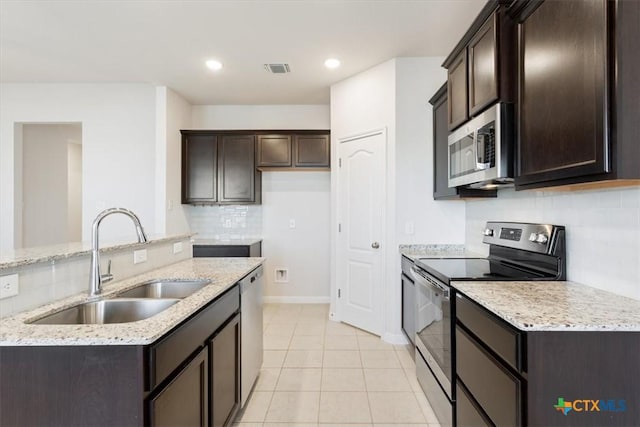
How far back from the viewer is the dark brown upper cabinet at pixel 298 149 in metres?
4.30

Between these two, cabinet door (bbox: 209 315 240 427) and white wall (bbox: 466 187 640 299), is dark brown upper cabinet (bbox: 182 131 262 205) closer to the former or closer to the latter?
cabinet door (bbox: 209 315 240 427)

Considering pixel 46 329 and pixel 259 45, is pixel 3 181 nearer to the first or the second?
pixel 259 45

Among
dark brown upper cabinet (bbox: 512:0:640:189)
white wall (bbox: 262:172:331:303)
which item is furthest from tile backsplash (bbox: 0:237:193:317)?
white wall (bbox: 262:172:331:303)

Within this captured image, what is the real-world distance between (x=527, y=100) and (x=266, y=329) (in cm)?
317

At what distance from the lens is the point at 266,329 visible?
3.66 m

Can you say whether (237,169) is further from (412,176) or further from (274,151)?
(412,176)

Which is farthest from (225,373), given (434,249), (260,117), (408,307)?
(260,117)

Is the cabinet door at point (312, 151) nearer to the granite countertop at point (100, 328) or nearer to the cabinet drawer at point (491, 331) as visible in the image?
the granite countertop at point (100, 328)

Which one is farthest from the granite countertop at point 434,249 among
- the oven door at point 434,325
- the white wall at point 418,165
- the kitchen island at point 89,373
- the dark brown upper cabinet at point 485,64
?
the kitchen island at point 89,373

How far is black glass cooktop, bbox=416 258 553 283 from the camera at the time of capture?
1.87 metres

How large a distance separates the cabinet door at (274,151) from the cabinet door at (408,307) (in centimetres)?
215

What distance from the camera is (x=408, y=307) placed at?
290 centimetres

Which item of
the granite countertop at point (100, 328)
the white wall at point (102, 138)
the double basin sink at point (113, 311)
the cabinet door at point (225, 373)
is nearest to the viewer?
the granite countertop at point (100, 328)

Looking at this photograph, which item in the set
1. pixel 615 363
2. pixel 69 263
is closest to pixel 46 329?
pixel 69 263
